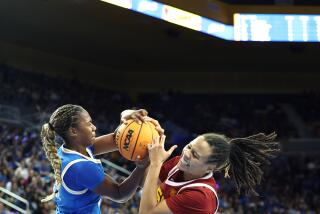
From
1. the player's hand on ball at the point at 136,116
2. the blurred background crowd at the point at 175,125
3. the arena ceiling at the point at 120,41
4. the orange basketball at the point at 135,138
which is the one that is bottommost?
the blurred background crowd at the point at 175,125

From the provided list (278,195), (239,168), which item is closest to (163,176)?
(239,168)

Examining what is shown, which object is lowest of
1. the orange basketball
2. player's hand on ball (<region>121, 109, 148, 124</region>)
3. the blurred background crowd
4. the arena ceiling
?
the blurred background crowd

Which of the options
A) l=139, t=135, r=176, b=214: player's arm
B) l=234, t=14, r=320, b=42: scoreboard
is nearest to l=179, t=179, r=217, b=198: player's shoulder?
l=139, t=135, r=176, b=214: player's arm

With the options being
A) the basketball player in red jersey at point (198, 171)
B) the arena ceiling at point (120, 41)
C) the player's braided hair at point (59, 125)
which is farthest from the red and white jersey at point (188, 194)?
the arena ceiling at point (120, 41)

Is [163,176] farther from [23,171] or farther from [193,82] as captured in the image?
[193,82]

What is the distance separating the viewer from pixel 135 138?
2830 millimetres

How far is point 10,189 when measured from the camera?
26.5ft

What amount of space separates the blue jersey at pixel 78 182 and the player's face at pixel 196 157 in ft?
1.51

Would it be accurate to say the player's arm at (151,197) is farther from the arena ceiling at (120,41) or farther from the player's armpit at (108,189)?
the arena ceiling at (120,41)

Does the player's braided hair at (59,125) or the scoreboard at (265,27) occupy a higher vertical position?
the scoreboard at (265,27)

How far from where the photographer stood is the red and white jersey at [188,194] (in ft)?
8.84

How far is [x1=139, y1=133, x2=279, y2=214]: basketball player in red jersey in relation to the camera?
269 cm

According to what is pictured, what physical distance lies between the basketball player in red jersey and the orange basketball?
0.05 metres

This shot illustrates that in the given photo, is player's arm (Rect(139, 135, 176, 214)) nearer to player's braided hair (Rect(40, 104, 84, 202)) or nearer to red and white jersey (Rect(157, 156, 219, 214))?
red and white jersey (Rect(157, 156, 219, 214))
